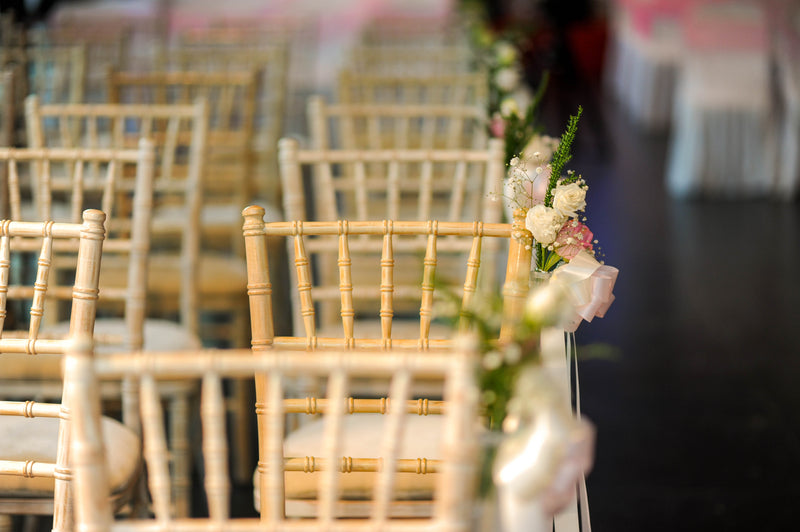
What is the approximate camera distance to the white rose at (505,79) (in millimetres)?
2924

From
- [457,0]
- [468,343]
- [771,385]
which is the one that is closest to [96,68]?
[771,385]

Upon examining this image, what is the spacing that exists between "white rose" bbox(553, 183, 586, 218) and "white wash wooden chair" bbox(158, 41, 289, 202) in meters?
2.01

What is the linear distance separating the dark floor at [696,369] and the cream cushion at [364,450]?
84cm

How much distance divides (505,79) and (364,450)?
1.68 m

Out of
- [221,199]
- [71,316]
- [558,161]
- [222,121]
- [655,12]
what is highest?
[655,12]

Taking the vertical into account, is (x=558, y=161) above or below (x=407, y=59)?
below

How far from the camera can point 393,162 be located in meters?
2.06

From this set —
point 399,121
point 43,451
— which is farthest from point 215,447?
point 399,121

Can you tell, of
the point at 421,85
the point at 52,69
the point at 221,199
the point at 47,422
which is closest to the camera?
the point at 47,422

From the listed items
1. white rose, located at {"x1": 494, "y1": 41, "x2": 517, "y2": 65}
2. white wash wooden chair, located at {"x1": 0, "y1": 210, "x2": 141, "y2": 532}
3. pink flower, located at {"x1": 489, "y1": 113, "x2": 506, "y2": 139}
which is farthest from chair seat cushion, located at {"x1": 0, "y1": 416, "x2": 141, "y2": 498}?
white rose, located at {"x1": 494, "y1": 41, "x2": 517, "y2": 65}

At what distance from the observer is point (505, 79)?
2.96 m

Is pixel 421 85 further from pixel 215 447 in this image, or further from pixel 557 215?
pixel 215 447

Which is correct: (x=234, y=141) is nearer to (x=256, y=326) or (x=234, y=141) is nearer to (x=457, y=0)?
(x=256, y=326)

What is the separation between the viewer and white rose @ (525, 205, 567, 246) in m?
1.27
